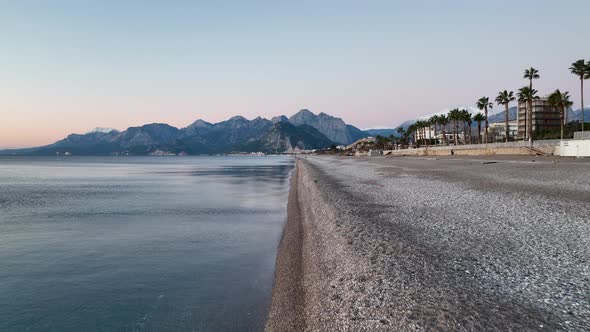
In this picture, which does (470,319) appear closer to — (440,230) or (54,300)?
(440,230)

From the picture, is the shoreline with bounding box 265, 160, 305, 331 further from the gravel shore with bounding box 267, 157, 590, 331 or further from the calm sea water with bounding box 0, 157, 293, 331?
the calm sea water with bounding box 0, 157, 293, 331

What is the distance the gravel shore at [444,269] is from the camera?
6.56 meters

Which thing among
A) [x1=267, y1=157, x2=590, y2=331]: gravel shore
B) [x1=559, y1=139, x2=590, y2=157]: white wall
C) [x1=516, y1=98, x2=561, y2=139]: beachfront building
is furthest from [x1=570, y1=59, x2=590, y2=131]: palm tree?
[x1=516, y1=98, x2=561, y2=139]: beachfront building

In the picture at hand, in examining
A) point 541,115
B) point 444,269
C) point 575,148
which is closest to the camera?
point 444,269

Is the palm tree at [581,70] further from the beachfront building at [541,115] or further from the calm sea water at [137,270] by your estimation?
the beachfront building at [541,115]

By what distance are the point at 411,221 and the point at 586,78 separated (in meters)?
84.6

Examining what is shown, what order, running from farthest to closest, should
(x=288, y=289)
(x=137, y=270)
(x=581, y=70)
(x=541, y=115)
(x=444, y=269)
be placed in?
(x=541, y=115)
(x=581, y=70)
(x=137, y=270)
(x=288, y=289)
(x=444, y=269)

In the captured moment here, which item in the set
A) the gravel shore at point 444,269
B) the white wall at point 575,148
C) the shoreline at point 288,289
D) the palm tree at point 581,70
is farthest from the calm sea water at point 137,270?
the palm tree at point 581,70

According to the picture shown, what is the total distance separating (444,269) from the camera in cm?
875

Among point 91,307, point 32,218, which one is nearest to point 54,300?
point 91,307

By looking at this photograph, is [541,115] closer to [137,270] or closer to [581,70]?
[581,70]

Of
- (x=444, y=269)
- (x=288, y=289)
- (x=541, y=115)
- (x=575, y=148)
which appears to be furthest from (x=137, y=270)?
(x=541, y=115)

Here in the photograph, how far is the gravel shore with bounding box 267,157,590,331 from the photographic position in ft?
21.5

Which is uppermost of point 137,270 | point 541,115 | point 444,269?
point 541,115
